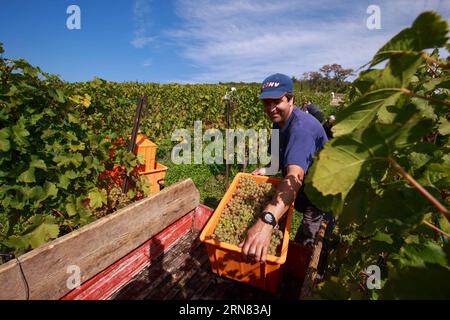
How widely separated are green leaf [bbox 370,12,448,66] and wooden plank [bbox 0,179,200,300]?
2.08 metres

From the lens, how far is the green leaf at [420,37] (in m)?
0.58

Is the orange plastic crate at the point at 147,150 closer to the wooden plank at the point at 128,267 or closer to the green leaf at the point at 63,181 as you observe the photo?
the green leaf at the point at 63,181

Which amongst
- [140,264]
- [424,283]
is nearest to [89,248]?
[140,264]

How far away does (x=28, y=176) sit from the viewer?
89.7 inches

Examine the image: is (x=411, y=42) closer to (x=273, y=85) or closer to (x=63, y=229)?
(x=273, y=85)

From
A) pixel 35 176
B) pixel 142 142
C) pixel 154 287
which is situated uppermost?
pixel 142 142

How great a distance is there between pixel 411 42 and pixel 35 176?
2.99 metres

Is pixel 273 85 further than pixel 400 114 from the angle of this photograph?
Yes

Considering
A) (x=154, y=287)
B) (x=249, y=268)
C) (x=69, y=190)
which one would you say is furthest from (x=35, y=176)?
(x=249, y=268)

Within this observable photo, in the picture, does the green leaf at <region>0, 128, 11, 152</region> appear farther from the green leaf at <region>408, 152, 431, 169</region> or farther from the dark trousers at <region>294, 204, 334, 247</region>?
the dark trousers at <region>294, 204, 334, 247</region>

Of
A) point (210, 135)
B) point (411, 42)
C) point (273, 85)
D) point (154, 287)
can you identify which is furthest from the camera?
point (210, 135)

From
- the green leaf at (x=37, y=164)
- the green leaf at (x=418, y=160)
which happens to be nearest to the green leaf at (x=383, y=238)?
the green leaf at (x=418, y=160)

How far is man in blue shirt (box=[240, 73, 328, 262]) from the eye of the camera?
1.72m

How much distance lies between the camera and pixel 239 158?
810 cm
